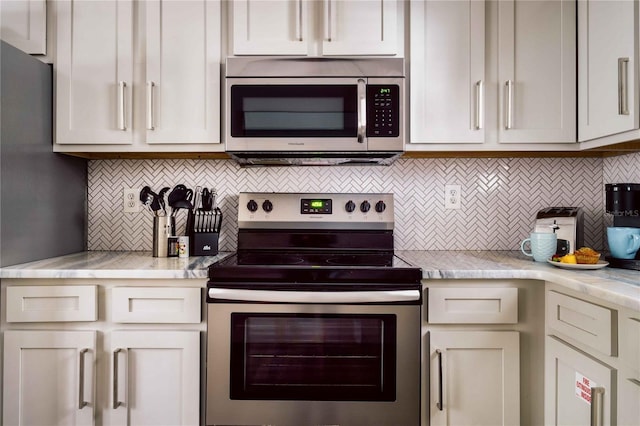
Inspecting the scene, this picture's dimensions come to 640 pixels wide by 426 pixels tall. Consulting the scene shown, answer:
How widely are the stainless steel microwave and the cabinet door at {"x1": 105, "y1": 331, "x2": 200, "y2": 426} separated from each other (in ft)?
2.71

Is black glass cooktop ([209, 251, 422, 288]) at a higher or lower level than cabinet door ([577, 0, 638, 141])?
lower

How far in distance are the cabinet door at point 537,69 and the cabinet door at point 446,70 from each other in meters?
0.12

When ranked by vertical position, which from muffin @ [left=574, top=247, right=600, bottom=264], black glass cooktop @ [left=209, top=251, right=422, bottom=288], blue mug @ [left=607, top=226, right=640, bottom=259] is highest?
blue mug @ [left=607, top=226, right=640, bottom=259]

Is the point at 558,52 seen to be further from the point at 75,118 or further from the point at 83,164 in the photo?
the point at 83,164

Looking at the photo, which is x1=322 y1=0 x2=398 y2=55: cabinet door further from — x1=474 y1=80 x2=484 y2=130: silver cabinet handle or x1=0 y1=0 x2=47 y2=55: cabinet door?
x1=0 y1=0 x2=47 y2=55: cabinet door

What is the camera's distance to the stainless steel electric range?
148 cm

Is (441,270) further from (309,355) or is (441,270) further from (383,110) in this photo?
(383,110)

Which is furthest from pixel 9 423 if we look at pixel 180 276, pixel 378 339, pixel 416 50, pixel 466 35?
pixel 466 35

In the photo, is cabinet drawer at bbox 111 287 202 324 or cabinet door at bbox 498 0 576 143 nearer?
cabinet drawer at bbox 111 287 202 324

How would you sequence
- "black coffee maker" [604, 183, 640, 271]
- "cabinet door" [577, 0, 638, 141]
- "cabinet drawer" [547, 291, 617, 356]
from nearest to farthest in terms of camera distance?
"cabinet drawer" [547, 291, 617, 356]
"cabinet door" [577, 0, 638, 141]
"black coffee maker" [604, 183, 640, 271]

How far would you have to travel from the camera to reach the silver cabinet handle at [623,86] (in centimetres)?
144

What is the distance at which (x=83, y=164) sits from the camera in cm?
210

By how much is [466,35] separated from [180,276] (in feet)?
5.21

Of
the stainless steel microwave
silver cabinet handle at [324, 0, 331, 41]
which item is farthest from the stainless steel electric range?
silver cabinet handle at [324, 0, 331, 41]
